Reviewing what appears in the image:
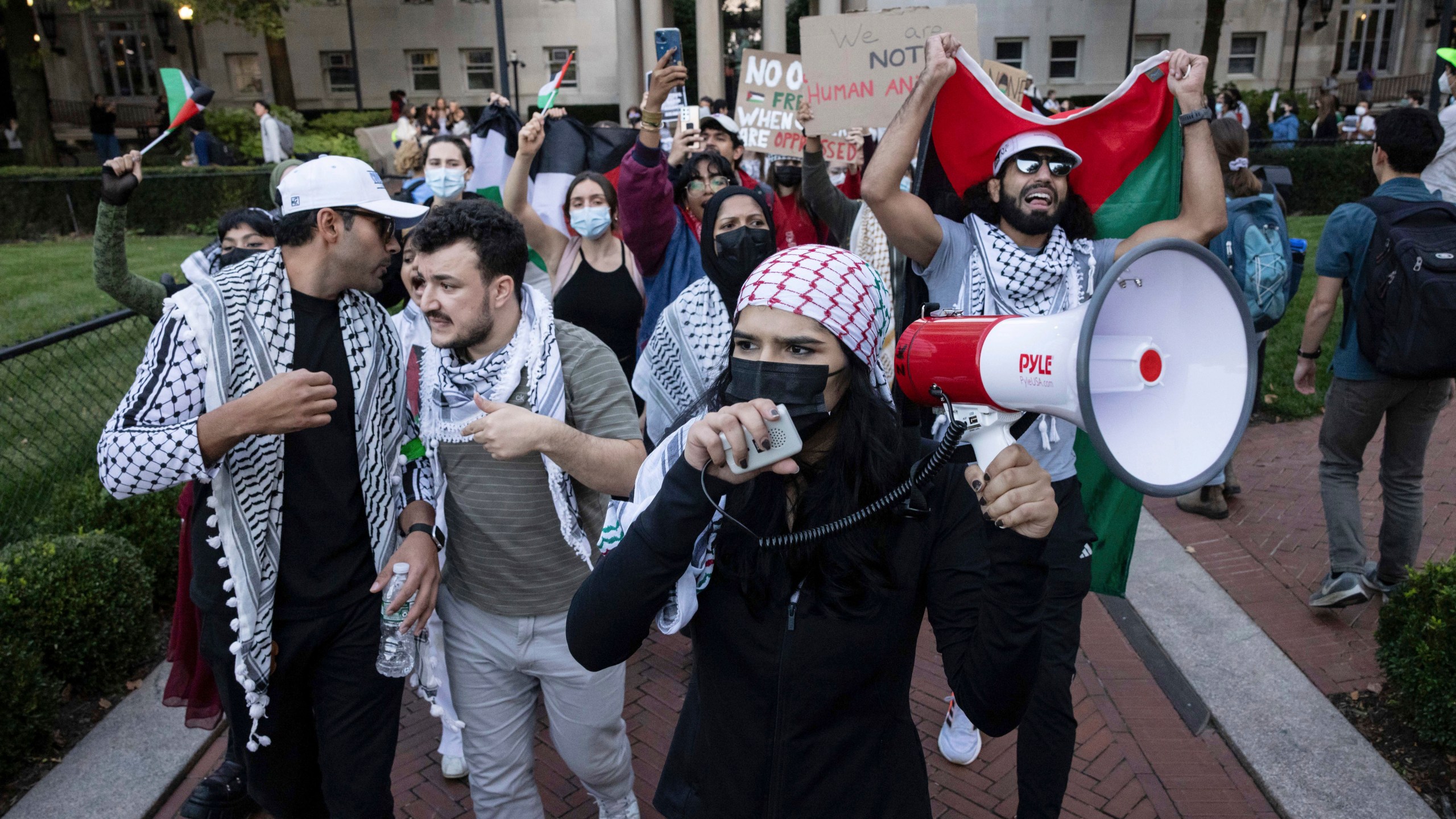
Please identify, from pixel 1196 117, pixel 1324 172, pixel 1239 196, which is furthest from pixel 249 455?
pixel 1324 172

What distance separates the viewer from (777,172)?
6.69 meters

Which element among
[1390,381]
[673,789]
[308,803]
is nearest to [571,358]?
[673,789]

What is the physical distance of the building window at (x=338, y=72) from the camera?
3744 centimetres

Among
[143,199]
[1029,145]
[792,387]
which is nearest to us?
[792,387]

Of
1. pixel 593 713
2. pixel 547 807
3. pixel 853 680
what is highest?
pixel 853 680

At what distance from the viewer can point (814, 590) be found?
77.1 inches

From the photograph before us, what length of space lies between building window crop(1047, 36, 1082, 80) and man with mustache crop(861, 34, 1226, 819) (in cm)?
3459

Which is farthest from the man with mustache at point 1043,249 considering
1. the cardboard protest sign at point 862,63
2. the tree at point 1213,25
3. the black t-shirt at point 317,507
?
the tree at point 1213,25

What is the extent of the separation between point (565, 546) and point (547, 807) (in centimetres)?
124

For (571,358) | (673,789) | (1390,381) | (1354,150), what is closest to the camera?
(673,789)

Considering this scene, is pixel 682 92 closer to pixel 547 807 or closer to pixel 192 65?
pixel 547 807

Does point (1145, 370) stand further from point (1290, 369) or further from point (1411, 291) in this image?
point (1290, 369)

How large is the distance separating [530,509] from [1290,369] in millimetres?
7778

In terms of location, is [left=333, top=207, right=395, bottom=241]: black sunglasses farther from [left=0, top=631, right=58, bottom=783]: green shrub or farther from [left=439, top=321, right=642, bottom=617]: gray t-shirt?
[left=0, top=631, right=58, bottom=783]: green shrub
